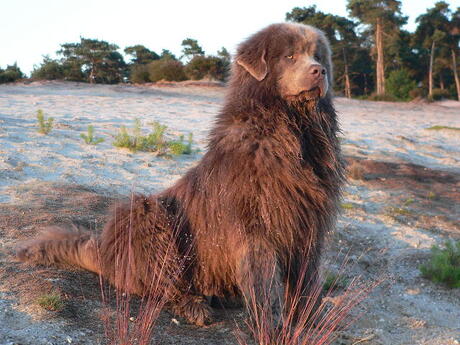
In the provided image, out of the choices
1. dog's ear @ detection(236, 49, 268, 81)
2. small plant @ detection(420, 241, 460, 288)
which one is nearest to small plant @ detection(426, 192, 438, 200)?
small plant @ detection(420, 241, 460, 288)

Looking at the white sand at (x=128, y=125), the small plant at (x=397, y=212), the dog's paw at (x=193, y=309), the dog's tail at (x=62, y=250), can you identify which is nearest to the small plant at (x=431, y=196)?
the small plant at (x=397, y=212)

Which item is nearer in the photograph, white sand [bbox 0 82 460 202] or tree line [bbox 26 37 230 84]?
white sand [bbox 0 82 460 202]

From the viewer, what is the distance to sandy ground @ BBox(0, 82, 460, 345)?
3896 mm

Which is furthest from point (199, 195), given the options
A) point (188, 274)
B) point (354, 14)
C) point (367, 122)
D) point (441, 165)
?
point (354, 14)

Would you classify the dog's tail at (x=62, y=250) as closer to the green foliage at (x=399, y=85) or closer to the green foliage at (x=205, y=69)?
the green foliage at (x=205, y=69)

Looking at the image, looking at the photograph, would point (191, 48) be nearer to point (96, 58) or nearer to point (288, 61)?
point (96, 58)

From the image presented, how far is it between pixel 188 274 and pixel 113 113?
933 centimetres

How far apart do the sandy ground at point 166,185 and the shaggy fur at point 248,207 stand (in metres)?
0.29

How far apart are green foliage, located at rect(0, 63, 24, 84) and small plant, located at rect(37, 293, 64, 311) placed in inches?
856

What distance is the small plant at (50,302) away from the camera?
362cm

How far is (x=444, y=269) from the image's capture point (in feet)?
19.2

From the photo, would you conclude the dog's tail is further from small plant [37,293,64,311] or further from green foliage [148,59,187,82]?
green foliage [148,59,187,82]

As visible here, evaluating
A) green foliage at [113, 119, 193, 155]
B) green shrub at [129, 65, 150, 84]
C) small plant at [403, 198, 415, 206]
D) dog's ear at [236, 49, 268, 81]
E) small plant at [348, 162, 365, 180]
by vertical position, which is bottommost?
small plant at [403, 198, 415, 206]

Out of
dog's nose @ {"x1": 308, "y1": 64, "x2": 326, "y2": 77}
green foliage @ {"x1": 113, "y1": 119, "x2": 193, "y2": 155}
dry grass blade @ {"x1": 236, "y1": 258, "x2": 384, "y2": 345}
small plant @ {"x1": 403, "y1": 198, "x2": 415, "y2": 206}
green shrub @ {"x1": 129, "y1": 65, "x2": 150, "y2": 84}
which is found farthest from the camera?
green shrub @ {"x1": 129, "y1": 65, "x2": 150, "y2": 84}
